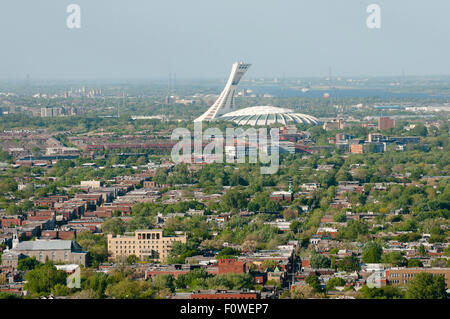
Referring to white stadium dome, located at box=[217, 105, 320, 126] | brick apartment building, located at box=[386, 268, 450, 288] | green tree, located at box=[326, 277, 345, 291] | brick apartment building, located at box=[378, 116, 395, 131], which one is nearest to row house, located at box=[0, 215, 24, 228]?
green tree, located at box=[326, 277, 345, 291]

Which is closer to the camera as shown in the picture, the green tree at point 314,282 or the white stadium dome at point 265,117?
the green tree at point 314,282

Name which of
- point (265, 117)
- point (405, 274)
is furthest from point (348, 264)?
point (265, 117)

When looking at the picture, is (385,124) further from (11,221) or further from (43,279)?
(43,279)

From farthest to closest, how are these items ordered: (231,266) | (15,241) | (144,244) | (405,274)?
1. (15,241)
2. (144,244)
3. (231,266)
4. (405,274)

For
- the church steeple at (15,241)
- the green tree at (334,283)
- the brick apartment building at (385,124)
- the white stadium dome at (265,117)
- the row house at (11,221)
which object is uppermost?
the green tree at (334,283)

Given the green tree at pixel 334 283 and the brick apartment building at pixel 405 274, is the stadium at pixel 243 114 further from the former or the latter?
the green tree at pixel 334 283

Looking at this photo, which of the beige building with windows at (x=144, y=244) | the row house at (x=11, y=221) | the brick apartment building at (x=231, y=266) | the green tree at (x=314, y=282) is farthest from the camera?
the row house at (x=11, y=221)

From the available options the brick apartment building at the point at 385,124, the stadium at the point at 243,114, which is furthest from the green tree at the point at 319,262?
the brick apartment building at the point at 385,124

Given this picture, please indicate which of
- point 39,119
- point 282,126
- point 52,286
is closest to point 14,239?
point 52,286
